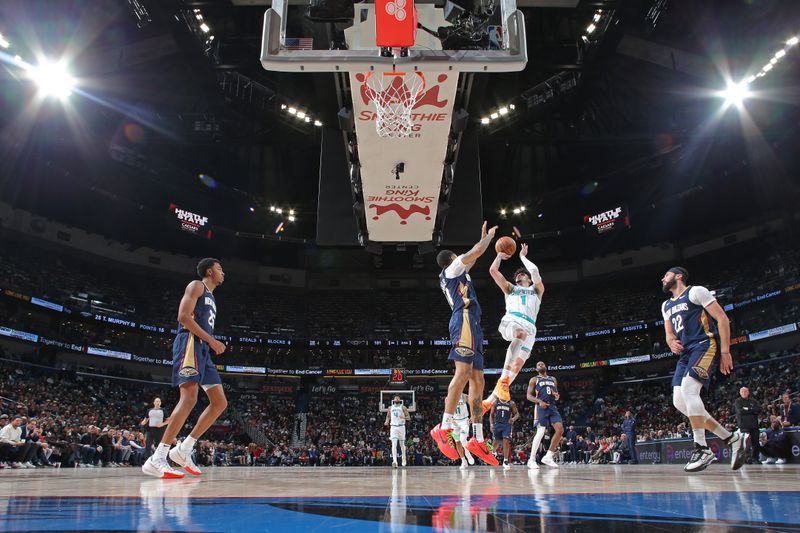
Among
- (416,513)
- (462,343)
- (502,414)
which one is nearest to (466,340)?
(462,343)

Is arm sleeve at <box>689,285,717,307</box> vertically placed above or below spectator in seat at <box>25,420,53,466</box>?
above

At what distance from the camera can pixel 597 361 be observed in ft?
107

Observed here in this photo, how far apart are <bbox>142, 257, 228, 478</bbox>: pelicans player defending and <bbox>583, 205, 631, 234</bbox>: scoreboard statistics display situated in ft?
85.2

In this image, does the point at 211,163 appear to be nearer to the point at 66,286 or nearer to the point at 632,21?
the point at 66,286

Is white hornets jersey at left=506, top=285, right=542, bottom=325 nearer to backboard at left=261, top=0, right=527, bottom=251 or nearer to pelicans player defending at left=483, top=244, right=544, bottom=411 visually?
pelicans player defending at left=483, top=244, right=544, bottom=411

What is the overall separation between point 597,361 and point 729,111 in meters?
16.3

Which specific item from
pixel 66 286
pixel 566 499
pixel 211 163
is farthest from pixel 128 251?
pixel 566 499

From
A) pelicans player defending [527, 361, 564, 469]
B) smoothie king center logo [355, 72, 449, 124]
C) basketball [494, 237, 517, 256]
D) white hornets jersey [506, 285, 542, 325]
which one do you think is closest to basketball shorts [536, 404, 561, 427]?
pelicans player defending [527, 361, 564, 469]

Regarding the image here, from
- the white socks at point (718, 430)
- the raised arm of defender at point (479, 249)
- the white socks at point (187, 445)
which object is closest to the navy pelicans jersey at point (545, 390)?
the white socks at point (718, 430)

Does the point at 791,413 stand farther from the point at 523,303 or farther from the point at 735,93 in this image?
the point at 735,93

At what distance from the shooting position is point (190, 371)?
5.37m

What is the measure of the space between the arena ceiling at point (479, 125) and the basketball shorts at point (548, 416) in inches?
303

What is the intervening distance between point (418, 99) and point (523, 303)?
13.8 feet

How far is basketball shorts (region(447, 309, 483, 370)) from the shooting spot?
5742mm
